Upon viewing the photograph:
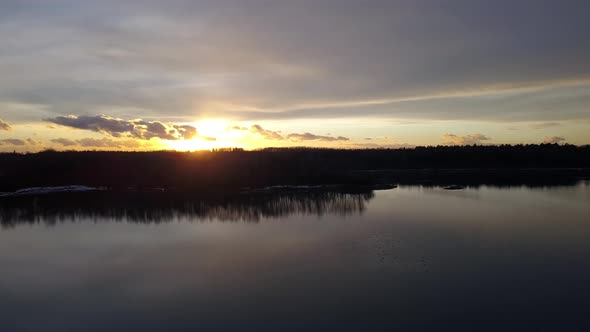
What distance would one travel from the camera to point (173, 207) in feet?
103

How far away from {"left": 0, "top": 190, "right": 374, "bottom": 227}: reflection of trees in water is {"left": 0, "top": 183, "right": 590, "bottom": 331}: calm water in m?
0.64

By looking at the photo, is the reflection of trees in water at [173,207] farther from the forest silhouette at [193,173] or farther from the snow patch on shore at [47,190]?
the forest silhouette at [193,173]

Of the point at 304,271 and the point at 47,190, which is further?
the point at 47,190

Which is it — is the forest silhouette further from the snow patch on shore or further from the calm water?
the calm water

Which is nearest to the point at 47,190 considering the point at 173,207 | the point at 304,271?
the point at 173,207

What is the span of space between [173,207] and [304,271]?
63.9 feet

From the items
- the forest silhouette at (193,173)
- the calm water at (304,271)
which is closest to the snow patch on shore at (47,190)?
the forest silhouette at (193,173)

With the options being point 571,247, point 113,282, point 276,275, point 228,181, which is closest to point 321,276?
point 276,275

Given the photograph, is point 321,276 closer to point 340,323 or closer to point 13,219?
point 340,323

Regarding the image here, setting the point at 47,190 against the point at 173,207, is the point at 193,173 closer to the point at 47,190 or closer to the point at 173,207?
the point at 47,190

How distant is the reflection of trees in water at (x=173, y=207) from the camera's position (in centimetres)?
2744

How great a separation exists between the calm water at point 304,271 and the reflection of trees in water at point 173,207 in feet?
2.09

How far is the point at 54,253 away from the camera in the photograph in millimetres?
18406

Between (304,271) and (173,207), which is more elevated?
(173,207)
